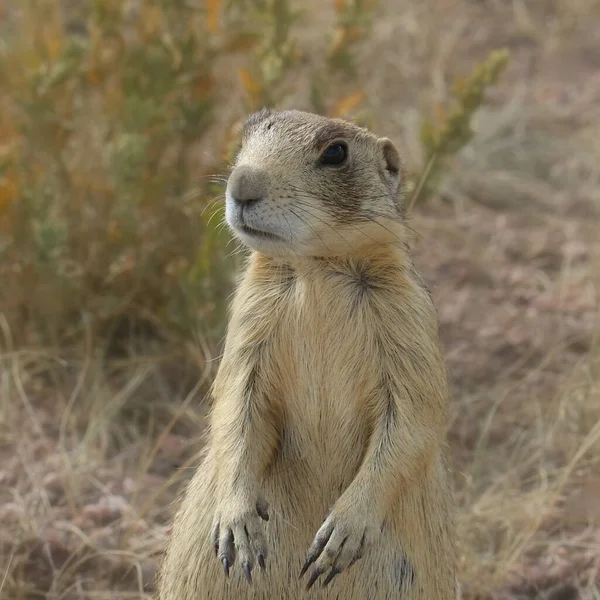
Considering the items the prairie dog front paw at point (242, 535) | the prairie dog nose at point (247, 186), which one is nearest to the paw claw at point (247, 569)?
the prairie dog front paw at point (242, 535)

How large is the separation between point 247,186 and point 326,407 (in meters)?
0.64

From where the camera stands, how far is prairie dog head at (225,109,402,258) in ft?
8.50

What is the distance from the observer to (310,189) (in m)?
2.70

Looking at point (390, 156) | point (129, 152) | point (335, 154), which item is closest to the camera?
point (335, 154)

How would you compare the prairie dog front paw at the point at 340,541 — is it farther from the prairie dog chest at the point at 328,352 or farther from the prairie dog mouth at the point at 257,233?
the prairie dog mouth at the point at 257,233

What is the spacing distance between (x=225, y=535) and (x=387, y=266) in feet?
2.76

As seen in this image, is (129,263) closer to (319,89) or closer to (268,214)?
(319,89)

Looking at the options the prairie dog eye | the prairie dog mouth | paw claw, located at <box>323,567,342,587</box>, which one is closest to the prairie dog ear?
the prairie dog eye

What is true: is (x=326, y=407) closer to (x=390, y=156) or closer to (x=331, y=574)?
(x=331, y=574)

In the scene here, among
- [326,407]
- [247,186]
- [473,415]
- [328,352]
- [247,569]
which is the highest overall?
[247,186]

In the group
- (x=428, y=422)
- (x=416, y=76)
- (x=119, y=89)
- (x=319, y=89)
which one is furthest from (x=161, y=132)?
(x=416, y=76)

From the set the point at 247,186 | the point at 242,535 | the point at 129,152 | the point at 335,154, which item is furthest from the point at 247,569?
the point at 129,152

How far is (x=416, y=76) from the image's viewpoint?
25.5 ft

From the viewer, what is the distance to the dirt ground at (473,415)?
3785 millimetres
